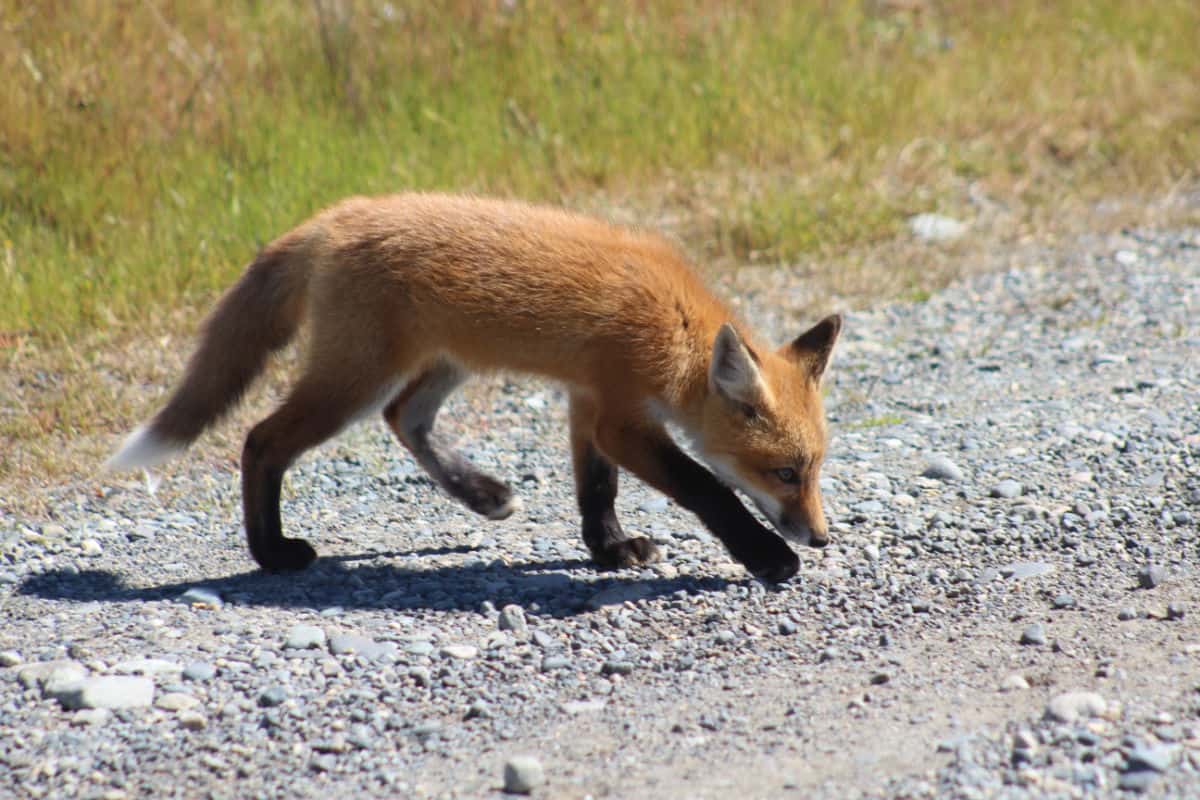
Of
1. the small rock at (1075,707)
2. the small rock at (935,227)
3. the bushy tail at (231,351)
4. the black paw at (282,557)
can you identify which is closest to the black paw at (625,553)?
the black paw at (282,557)

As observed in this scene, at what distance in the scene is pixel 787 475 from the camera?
182 inches

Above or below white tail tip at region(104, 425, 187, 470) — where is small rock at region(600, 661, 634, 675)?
above

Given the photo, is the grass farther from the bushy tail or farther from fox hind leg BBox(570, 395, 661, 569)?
fox hind leg BBox(570, 395, 661, 569)

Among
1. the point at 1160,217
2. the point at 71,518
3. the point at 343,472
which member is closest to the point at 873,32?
the point at 1160,217

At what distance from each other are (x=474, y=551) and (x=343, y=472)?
40.7 inches

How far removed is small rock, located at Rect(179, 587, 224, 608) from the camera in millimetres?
4328

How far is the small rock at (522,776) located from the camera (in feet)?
10.2

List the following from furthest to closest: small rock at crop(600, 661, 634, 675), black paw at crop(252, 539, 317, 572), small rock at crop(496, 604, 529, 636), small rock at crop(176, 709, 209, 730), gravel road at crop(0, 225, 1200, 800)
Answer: black paw at crop(252, 539, 317, 572)
small rock at crop(496, 604, 529, 636)
small rock at crop(600, 661, 634, 675)
small rock at crop(176, 709, 209, 730)
gravel road at crop(0, 225, 1200, 800)

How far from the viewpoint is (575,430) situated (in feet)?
16.3

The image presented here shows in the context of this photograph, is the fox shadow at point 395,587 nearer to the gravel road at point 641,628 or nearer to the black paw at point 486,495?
the gravel road at point 641,628

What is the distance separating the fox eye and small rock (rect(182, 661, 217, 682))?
1940 mm

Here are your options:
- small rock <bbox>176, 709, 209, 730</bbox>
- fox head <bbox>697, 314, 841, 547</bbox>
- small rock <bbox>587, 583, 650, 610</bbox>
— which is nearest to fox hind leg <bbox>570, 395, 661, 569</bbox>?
small rock <bbox>587, 583, 650, 610</bbox>

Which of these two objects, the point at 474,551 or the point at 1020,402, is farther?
the point at 1020,402

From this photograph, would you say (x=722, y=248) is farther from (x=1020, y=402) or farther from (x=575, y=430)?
(x=575, y=430)
